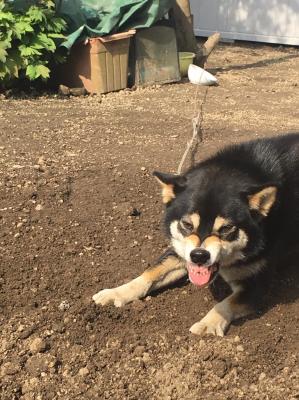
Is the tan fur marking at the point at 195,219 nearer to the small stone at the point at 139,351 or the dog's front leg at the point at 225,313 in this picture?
the dog's front leg at the point at 225,313

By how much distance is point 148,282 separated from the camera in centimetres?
361

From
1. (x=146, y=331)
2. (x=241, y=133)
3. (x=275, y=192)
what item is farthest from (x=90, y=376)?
(x=241, y=133)

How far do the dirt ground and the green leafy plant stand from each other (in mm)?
1010

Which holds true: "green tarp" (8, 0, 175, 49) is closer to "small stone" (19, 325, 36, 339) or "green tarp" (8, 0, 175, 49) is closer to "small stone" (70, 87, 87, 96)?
"small stone" (70, 87, 87, 96)

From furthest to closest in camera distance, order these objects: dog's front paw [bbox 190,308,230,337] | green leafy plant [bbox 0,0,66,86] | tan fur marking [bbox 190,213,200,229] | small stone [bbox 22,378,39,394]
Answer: green leafy plant [bbox 0,0,66,86] < dog's front paw [bbox 190,308,230,337] < tan fur marking [bbox 190,213,200,229] < small stone [bbox 22,378,39,394]

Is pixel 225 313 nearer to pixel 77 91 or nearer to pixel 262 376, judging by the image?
pixel 262 376

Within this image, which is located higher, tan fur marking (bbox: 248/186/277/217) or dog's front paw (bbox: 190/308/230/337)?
tan fur marking (bbox: 248/186/277/217)

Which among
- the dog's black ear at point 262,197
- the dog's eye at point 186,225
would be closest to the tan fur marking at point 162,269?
the dog's eye at point 186,225

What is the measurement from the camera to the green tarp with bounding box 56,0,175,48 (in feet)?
26.2

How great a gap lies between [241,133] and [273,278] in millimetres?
2948

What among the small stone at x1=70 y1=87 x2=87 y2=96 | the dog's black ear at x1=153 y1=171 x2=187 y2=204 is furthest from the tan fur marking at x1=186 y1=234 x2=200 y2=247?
the small stone at x1=70 y1=87 x2=87 y2=96

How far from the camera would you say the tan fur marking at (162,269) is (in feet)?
11.9

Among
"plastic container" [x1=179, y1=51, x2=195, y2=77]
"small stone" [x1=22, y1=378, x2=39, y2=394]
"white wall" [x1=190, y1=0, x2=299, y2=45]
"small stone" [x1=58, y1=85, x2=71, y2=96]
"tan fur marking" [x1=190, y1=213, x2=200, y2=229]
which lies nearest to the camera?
"small stone" [x1=22, y1=378, x2=39, y2=394]

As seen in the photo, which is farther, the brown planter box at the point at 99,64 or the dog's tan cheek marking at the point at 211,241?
the brown planter box at the point at 99,64
